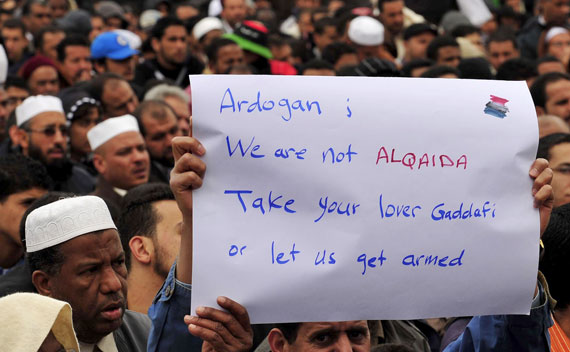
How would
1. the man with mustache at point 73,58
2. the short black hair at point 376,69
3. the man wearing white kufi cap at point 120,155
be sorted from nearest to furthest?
1. the man wearing white kufi cap at point 120,155
2. the short black hair at point 376,69
3. the man with mustache at point 73,58

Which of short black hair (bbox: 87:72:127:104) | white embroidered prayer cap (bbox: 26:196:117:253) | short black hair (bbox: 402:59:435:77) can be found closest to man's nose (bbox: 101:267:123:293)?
white embroidered prayer cap (bbox: 26:196:117:253)

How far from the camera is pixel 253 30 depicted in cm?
1077

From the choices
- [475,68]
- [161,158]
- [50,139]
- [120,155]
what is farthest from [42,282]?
[475,68]

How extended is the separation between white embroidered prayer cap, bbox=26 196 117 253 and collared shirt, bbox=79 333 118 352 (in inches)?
14.2

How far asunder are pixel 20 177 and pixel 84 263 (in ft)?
6.60

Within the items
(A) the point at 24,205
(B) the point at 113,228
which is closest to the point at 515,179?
(B) the point at 113,228

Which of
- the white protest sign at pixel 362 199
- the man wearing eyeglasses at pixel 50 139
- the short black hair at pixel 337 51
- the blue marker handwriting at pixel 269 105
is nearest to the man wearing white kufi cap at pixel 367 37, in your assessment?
the short black hair at pixel 337 51

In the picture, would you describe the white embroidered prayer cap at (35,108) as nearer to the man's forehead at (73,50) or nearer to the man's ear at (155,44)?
the man's forehead at (73,50)

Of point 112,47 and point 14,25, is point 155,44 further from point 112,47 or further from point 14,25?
point 14,25

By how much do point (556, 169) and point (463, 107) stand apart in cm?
233

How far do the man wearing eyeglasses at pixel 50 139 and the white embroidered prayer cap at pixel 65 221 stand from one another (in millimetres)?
3505

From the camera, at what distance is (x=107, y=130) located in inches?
275

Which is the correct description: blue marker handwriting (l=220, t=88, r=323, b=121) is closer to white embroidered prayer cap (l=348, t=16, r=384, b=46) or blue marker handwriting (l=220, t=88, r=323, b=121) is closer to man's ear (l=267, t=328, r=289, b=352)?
man's ear (l=267, t=328, r=289, b=352)

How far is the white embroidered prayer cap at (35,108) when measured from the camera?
738 cm
